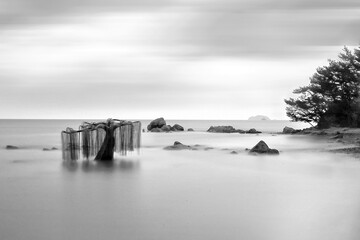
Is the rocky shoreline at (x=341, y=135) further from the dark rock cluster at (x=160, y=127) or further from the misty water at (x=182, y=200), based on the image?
the dark rock cluster at (x=160, y=127)

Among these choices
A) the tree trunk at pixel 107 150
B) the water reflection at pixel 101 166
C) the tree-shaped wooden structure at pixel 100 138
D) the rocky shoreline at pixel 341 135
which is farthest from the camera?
the rocky shoreline at pixel 341 135

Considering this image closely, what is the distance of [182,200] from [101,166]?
912cm

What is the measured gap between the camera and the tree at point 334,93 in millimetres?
50031

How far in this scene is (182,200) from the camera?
14.0m

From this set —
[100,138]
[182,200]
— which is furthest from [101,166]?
[182,200]

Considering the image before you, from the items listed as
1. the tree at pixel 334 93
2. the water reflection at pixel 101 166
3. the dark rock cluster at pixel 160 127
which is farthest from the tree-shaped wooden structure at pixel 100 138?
the dark rock cluster at pixel 160 127

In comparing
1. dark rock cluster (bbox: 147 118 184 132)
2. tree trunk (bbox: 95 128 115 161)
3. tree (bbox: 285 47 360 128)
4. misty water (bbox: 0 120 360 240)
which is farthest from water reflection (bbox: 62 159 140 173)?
dark rock cluster (bbox: 147 118 184 132)

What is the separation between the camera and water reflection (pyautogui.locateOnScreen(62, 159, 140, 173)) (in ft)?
69.8

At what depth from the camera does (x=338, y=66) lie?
51.1 m

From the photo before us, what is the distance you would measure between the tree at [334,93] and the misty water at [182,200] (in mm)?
27595

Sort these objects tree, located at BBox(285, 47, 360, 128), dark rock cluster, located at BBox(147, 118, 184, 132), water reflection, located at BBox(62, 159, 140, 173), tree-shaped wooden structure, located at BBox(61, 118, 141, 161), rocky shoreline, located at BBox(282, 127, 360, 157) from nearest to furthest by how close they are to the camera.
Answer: water reflection, located at BBox(62, 159, 140, 173) → tree-shaped wooden structure, located at BBox(61, 118, 141, 161) → rocky shoreline, located at BBox(282, 127, 360, 157) → tree, located at BBox(285, 47, 360, 128) → dark rock cluster, located at BBox(147, 118, 184, 132)

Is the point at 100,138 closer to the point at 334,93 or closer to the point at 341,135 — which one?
the point at 341,135

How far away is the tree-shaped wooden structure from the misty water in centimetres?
74

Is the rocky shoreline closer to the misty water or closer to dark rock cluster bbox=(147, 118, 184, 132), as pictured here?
the misty water
